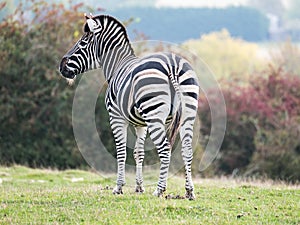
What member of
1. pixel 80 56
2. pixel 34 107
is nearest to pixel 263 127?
pixel 34 107

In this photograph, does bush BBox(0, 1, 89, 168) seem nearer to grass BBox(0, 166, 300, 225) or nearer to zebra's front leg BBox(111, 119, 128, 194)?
grass BBox(0, 166, 300, 225)

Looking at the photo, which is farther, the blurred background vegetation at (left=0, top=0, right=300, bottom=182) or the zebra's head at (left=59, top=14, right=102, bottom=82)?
the blurred background vegetation at (left=0, top=0, right=300, bottom=182)

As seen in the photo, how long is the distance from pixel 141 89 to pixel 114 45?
1.95 meters

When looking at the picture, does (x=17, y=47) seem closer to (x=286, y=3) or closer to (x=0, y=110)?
(x=0, y=110)

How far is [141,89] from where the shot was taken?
388 inches

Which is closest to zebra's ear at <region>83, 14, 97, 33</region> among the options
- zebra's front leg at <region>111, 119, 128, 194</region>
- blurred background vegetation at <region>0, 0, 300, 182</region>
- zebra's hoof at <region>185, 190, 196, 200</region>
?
zebra's front leg at <region>111, 119, 128, 194</region>

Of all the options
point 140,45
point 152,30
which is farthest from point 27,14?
point 152,30

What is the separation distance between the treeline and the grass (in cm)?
6968

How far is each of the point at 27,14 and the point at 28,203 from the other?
2231 cm

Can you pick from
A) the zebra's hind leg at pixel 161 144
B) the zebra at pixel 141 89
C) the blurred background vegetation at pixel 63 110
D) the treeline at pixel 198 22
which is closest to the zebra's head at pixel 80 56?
the zebra at pixel 141 89

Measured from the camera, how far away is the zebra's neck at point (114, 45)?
1143 centimetres

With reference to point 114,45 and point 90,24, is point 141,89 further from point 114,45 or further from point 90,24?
point 90,24

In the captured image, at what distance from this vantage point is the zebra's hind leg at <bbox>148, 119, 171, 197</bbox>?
384 inches

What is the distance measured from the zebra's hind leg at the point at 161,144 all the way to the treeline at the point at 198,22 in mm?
70492
